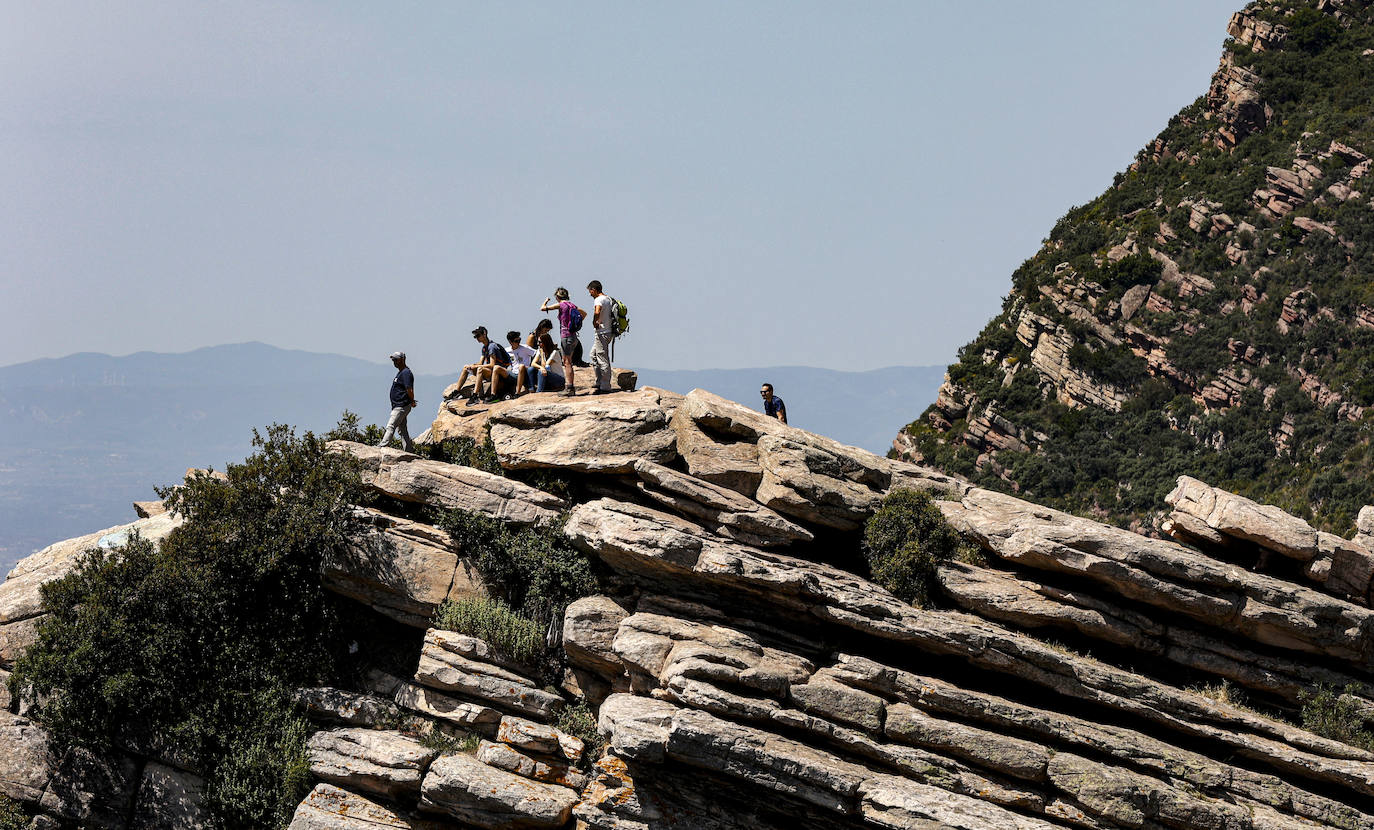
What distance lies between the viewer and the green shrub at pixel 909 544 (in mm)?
21844

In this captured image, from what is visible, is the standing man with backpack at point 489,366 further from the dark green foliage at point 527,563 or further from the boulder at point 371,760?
the boulder at point 371,760

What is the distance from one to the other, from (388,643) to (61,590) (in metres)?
7.45

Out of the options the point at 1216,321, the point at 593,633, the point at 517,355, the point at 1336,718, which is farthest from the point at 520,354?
the point at 1216,321

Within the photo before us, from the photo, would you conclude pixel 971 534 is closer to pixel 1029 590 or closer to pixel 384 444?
pixel 1029 590

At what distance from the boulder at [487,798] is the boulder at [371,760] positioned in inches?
16.6

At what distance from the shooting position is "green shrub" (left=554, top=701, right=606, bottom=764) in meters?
20.0

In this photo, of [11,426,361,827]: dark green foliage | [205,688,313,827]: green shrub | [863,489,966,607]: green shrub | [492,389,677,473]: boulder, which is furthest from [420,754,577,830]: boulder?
[863,489,966,607]: green shrub

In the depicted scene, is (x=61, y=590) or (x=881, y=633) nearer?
(x=881, y=633)

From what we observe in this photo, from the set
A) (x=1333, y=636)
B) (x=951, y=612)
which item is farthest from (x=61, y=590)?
(x=1333, y=636)

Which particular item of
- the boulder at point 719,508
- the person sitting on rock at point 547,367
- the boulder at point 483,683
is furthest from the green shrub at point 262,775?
the person sitting on rock at point 547,367

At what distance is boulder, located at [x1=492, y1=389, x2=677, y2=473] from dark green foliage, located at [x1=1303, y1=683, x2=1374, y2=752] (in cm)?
1549

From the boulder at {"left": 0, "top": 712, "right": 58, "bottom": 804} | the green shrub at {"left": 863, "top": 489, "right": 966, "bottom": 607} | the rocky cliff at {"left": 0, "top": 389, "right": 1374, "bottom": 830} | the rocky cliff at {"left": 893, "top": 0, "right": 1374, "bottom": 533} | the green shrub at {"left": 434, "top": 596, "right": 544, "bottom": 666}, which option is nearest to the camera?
the rocky cliff at {"left": 0, "top": 389, "right": 1374, "bottom": 830}

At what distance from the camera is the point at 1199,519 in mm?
22703

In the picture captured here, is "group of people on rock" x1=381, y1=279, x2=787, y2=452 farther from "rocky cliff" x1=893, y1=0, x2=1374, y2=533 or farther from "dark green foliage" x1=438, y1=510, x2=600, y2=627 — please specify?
"rocky cliff" x1=893, y1=0, x2=1374, y2=533
